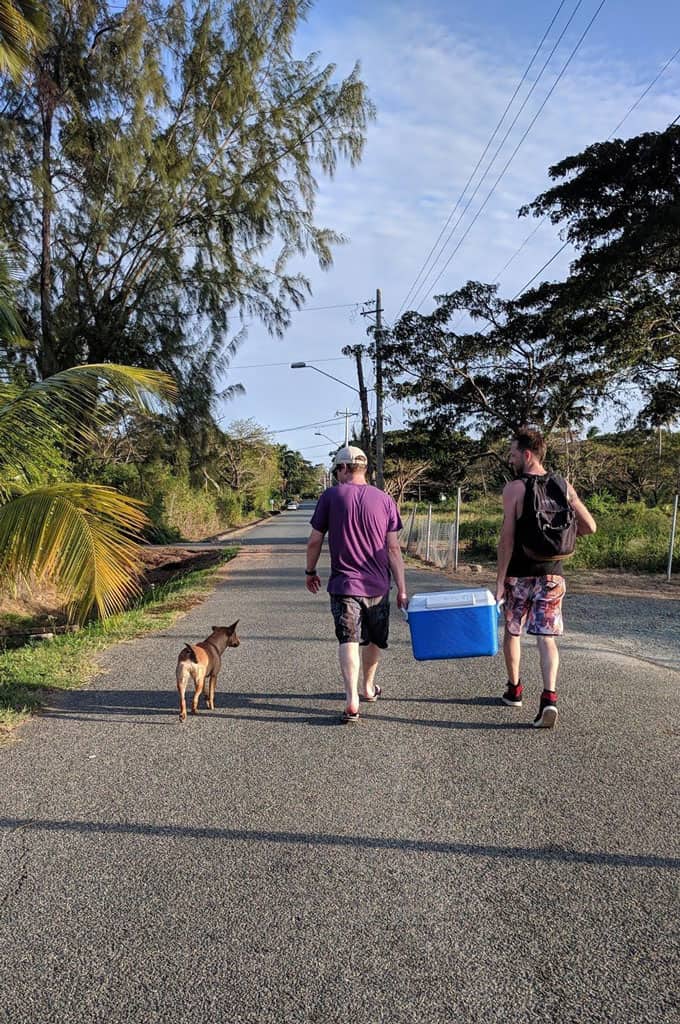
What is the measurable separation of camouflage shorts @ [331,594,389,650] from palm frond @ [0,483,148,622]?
76.5 inches

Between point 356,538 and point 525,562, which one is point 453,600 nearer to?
point 525,562

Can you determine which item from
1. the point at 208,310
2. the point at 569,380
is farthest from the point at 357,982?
the point at 569,380

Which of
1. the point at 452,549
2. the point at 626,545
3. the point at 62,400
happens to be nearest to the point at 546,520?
the point at 62,400

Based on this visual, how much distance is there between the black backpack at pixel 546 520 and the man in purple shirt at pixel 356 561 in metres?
0.85

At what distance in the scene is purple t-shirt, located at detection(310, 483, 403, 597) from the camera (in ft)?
16.3

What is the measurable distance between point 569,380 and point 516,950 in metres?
22.7

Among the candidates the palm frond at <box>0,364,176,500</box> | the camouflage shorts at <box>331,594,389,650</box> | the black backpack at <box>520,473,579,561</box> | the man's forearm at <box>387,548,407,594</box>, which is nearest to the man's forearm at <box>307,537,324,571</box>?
the camouflage shorts at <box>331,594,389,650</box>

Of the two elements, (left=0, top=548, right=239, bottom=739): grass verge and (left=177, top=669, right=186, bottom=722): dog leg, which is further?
(left=0, top=548, right=239, bottom=739): grass verge

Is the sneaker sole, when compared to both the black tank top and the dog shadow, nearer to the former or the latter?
the dog shadow

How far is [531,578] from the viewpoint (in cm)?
Result: 493

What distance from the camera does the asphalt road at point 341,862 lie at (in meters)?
2.31

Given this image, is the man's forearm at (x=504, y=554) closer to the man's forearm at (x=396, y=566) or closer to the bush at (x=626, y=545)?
the man's forearm at (x=396, y=566)

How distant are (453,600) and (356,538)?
762 millimetres

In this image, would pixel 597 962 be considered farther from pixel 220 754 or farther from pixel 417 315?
pixel 417 315
